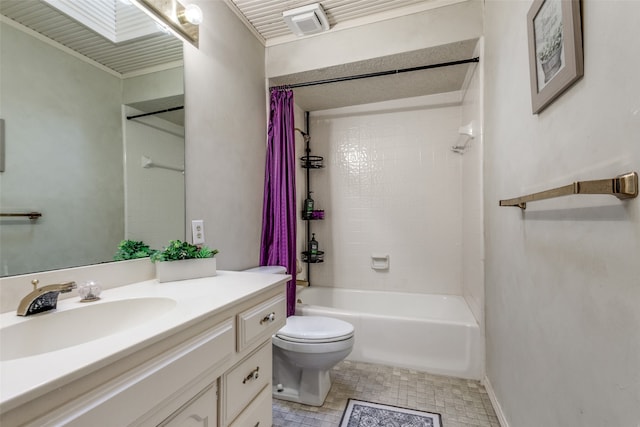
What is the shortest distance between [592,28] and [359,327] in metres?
1.96

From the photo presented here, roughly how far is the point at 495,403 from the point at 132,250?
197 centimetres

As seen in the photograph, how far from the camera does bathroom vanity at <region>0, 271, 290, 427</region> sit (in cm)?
49

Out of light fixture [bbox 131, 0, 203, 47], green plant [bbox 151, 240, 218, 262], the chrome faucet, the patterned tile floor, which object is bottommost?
the patterned tile floor

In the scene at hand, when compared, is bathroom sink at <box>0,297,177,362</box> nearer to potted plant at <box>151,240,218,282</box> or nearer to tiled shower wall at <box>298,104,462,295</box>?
potted plant at <box>151,240,218,282</box>

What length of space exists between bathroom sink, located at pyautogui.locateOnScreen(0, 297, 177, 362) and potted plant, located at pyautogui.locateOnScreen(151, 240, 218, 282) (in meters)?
0.25

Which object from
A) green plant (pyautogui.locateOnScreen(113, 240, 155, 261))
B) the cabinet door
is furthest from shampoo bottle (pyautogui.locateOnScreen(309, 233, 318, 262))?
the cabinet door

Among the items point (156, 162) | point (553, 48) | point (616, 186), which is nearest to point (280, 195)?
point (156, 162)

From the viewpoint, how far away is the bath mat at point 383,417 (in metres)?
1.48

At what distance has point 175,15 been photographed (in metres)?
1.41

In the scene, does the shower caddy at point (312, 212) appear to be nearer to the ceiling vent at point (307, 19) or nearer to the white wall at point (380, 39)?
the white wall at point (380, 39)

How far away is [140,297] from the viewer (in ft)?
3.21

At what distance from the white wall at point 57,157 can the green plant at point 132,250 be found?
0.09 feet

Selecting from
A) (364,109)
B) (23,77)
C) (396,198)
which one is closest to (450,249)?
(396,198)

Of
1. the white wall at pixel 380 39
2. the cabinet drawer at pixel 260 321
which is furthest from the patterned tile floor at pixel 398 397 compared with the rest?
the white wall at pixel 380 39
